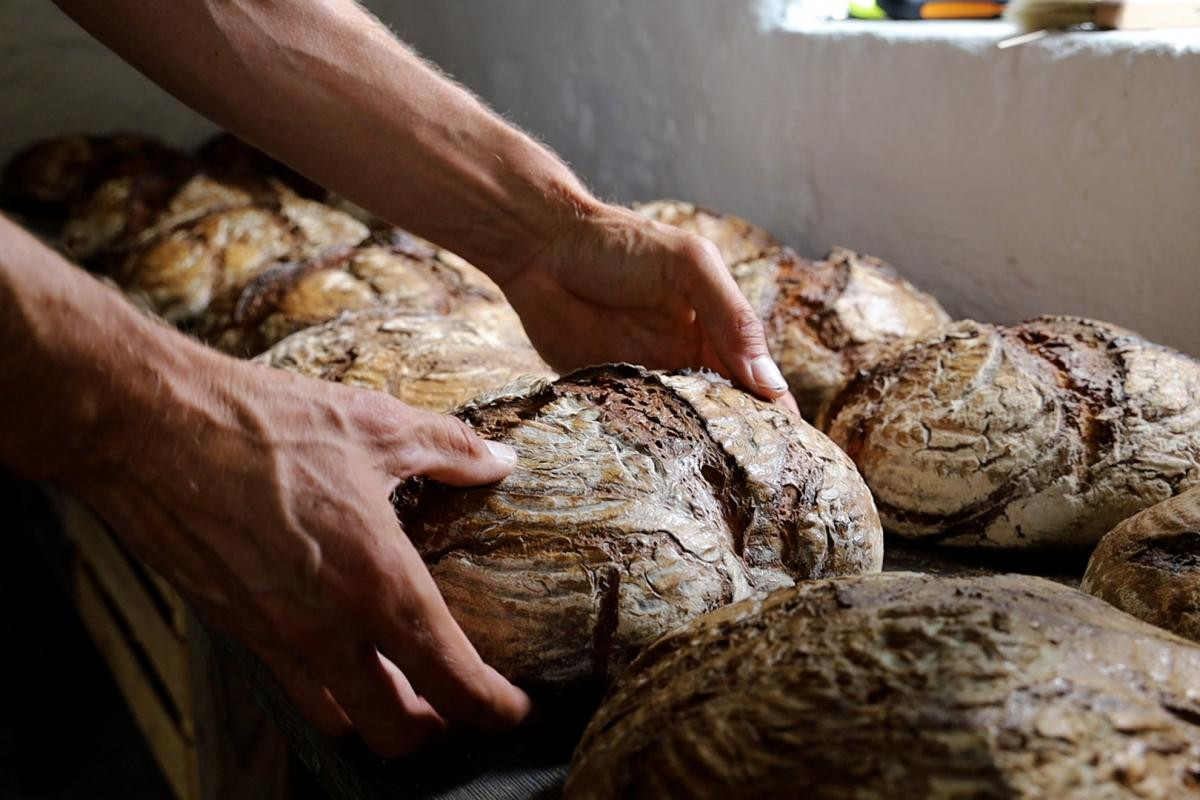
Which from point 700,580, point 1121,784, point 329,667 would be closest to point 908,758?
point 1121,784

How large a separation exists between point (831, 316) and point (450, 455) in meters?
1.21

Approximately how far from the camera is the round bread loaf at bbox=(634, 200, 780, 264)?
8.45 ft

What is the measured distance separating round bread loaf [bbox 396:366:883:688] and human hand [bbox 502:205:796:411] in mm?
241

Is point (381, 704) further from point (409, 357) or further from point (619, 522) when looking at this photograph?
point (409, 357)

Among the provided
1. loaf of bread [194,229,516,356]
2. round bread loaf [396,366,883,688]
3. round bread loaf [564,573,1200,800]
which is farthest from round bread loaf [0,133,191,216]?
round bread loaf [564,573,1200,800]

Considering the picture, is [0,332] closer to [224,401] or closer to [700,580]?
[224,401]

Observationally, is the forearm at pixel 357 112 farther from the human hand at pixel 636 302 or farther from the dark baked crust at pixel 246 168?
the dark baked crust at pixel 246 168

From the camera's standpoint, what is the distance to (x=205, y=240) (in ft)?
9.23

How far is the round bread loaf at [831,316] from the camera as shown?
2062 millimetres

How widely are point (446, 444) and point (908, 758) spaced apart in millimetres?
577

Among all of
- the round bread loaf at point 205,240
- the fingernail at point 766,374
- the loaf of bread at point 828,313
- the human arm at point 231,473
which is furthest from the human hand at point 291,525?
the round bread loaf at point 205,240

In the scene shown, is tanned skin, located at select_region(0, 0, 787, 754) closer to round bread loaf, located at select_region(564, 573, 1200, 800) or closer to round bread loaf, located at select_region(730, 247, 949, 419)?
round bread loaf, located at select_region(564, 573, 1200, 800)

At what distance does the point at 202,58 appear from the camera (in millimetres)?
1658

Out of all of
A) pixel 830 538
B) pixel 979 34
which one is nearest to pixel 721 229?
pixel 979 34
